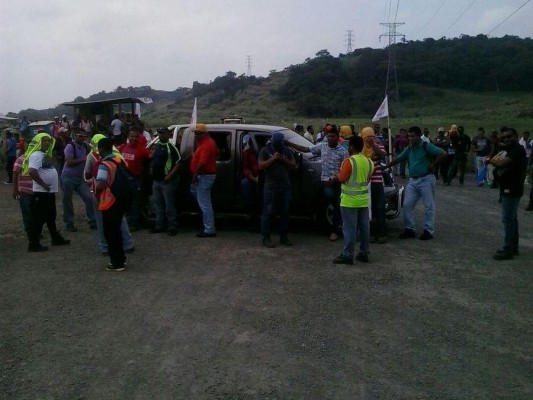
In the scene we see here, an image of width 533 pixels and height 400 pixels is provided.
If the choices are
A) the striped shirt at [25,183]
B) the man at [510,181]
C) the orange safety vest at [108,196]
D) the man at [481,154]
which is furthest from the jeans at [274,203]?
the man at [481,154]

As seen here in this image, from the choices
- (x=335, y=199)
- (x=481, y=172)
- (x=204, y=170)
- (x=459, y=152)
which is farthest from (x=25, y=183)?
(x=481, y=172)

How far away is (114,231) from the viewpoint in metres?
7.01

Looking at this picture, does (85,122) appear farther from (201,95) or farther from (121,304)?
(201,95)

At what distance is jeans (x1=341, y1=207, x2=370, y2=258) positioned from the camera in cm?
728

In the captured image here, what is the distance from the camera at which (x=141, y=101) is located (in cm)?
2064

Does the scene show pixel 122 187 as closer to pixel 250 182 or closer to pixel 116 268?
pixel 116 268

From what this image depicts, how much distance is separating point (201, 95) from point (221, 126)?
7413cm

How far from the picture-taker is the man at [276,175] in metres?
8.20

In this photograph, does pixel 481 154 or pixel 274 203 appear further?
pixel 481 154

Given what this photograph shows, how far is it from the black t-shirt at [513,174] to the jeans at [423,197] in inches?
53.9

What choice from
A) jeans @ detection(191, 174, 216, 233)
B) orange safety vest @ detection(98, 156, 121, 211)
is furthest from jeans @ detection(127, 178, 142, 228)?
orange safety vest @ detection(98, 156, 121, 211)

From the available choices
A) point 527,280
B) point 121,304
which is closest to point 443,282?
point 527,280

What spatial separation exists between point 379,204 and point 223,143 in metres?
2.86

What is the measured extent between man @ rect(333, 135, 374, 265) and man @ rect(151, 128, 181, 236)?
123 inches
